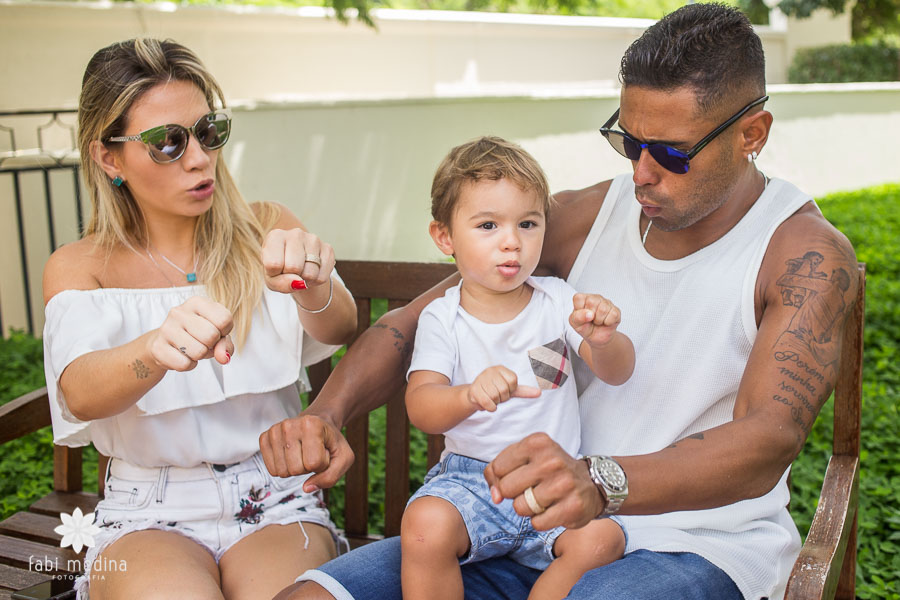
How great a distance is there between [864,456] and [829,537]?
236 cm

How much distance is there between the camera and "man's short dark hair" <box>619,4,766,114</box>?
242cm

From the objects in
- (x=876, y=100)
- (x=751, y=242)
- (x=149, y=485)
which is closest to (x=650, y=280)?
(x=751, y=242)

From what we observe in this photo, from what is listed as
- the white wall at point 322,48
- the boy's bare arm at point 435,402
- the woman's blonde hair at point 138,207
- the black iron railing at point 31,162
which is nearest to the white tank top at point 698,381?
the boy's bare arm at point 435,402

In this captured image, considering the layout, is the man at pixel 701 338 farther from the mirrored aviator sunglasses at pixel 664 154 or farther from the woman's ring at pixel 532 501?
the woman's ring at pixel 532 501

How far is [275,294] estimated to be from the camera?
2.97 m

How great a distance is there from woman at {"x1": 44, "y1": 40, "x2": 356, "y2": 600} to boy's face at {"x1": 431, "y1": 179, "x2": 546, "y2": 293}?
42 cm

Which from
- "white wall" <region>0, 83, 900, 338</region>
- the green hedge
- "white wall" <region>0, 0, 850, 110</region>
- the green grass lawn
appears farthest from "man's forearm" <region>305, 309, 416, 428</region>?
the green hedge

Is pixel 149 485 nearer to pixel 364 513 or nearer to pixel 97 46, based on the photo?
pixel 364 513

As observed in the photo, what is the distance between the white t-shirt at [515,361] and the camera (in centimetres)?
248

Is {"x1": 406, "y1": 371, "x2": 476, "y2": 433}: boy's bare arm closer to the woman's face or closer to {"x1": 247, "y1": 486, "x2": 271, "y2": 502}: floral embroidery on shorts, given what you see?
{"x1": 247, "y1": 486, "x2": 271, "y2": 502}: floral embroidery on shorts

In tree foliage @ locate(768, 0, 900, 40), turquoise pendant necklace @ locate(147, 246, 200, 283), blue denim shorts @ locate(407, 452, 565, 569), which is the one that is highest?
tree foliage @ locate(768, 0, 900, 40)

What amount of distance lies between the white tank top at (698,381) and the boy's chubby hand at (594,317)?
1.23 feet

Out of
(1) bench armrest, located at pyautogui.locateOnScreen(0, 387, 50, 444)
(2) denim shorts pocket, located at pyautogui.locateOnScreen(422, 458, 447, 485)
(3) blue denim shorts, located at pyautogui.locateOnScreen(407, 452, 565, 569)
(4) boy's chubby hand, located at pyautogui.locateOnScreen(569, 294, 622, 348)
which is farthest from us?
(1) bench armrest, located at pyautogui.locateOnScreen(0, 387, 50, 444)

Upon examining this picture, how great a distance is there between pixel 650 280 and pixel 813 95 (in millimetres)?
11143
